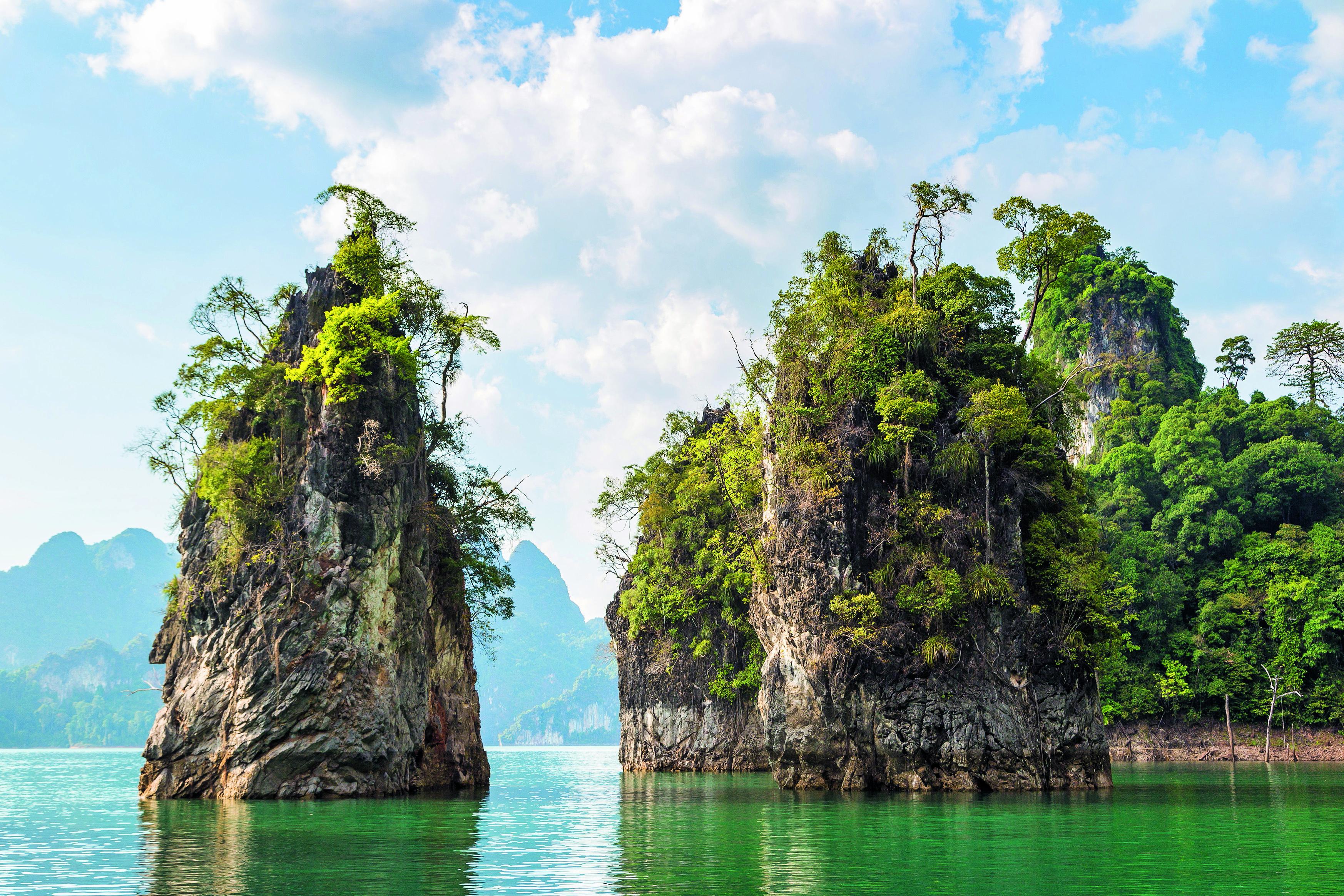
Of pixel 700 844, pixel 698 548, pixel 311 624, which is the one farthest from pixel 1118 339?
pixel 700 844

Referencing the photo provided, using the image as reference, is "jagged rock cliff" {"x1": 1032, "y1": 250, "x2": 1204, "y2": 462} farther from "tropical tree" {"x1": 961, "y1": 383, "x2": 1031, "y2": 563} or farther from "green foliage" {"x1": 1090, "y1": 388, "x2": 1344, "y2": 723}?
"tropical tree" {"x1": 961, "y1": 383, "x2": 1031, "y2": 563}

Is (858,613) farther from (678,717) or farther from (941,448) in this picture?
(678,717)

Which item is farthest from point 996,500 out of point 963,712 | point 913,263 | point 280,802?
point 280,802

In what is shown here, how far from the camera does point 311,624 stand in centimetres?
2905

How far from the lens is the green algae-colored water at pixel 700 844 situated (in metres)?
12.4

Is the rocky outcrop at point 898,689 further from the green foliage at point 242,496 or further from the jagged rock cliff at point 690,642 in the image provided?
the green foliage at point 242,496

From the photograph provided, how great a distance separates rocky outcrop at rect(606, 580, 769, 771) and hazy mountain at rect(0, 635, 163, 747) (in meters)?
135

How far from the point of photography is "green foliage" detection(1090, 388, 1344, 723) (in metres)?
53.7

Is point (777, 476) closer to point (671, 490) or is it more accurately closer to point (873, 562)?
point (873, 562)

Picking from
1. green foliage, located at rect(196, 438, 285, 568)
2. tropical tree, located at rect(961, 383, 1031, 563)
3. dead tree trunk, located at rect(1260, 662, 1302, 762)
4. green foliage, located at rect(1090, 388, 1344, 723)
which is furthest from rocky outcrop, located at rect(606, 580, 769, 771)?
dead tree trunk, located at rect(1260, 662, 1302, 762)

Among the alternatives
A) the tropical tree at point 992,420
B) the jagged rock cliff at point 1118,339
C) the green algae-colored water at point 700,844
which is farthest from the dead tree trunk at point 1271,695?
the tropical tree at point 992,420

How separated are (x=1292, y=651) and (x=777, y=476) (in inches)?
1508

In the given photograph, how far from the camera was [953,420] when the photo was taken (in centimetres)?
3256

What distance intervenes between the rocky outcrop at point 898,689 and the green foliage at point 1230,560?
29.4 meters
